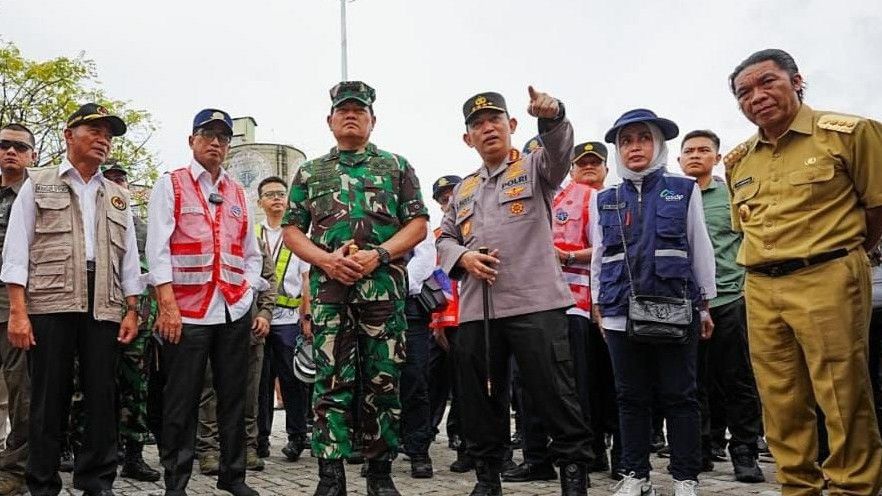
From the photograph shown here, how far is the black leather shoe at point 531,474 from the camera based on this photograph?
4781mm

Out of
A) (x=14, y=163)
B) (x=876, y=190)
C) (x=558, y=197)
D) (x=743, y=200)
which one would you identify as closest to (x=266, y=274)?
(x=14, y=163)

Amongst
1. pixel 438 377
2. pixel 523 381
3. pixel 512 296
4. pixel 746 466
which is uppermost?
pixel 512 296

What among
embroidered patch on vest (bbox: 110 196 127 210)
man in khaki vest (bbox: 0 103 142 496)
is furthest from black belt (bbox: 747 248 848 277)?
embroidered patch on vest (bbox: 110 196 127 210)

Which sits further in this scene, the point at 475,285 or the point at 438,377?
the point at 438,377

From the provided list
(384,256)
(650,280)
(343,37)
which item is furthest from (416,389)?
(343,37)

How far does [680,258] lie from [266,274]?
128 inches

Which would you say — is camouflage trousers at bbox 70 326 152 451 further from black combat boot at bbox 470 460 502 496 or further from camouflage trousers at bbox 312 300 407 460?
black combat boot at bbox 470 460 502 496

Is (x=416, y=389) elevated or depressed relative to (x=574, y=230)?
depressed

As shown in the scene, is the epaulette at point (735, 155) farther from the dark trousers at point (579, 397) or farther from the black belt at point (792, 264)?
the dark trousers at point (579, 397)

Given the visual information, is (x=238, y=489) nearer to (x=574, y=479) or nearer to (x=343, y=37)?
(x=574, y=479)

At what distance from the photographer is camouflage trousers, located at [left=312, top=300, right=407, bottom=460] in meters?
3.82

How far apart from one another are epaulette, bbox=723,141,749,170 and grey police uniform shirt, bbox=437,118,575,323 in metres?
0.86

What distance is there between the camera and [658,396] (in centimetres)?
412

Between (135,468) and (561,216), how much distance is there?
3.68 m
